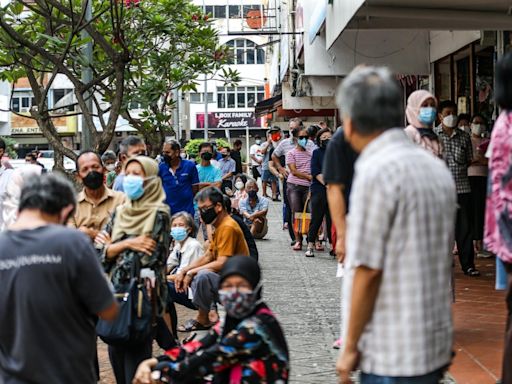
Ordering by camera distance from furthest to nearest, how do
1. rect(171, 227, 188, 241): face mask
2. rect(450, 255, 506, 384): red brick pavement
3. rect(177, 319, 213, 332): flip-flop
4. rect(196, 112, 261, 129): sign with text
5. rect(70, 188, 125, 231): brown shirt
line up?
rect(196, 112, 261, 129): sign with text
rect(177, 319, 213, 332): flip-flop
rect(171, 227, 188, 241): face mask
rect(70, 188, 125, 231): brown shirt
rect(450, 255, 506, 384): red brick pavement

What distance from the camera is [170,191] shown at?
12352 mm

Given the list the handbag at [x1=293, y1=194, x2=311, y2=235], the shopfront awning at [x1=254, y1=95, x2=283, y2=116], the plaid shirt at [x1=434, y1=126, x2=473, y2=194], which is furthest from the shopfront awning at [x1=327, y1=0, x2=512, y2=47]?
the shopfront awning at [x1=254, y1=95, x2=283, y2=116]

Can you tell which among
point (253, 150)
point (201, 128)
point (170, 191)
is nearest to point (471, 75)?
point (170, 191)

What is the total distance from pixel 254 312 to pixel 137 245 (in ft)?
5.31

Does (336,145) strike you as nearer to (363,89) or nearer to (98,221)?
(98,221)

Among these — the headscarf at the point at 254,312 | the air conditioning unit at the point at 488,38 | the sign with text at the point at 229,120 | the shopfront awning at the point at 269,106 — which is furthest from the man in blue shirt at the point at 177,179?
the sign with text at the point at 229,120

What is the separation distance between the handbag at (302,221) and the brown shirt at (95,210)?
25.5ft

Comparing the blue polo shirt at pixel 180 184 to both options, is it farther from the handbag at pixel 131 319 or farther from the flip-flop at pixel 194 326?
the handbag at pixel 131 319

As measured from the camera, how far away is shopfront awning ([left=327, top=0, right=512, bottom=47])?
10.9 metres

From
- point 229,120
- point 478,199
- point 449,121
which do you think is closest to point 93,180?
point 449,121

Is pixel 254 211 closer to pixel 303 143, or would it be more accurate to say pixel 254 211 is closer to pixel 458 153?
pixel 303 143

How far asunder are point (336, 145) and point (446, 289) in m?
2.95

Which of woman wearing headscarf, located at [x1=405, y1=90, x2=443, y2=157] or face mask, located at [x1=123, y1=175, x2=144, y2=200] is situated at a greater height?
woman wearing headscarf, located at [x1=405, y1=90, x2=443, y2=157]

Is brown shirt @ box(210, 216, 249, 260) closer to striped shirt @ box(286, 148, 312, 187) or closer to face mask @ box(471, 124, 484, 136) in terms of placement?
face mask @ box(471, 124, 484, 136)
